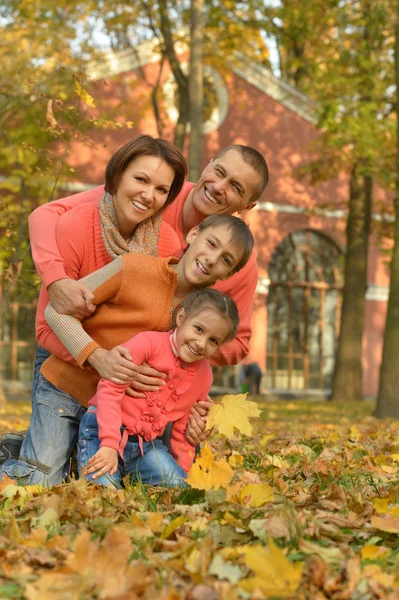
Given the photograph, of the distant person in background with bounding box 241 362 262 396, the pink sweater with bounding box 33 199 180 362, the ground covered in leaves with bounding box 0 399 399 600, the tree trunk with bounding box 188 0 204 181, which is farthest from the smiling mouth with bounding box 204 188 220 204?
the distant person in background with bounding box 241 362 262 396

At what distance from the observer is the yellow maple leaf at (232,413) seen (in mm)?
4273

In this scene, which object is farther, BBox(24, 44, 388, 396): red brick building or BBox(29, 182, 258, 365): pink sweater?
BBox(24, 44, 388, 396): red brick building

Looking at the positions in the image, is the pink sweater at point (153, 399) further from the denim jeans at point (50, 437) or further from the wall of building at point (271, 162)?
the wall of building at point (271, 162)

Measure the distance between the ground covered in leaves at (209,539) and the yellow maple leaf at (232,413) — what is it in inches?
10.5

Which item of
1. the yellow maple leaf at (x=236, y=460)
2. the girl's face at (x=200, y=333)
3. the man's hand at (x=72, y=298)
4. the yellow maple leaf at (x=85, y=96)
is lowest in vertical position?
the yellow maple leaf at (x=236, y=460)

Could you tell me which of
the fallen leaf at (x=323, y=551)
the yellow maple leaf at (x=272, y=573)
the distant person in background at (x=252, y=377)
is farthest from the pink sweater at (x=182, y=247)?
the distant person in background at (x=252, y=377)

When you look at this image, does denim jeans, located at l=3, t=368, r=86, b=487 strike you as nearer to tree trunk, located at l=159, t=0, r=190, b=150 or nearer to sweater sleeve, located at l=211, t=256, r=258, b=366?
sweater sleeve, located at l=211, t=256, r=258, b=366

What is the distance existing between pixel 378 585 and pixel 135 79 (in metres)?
20.0

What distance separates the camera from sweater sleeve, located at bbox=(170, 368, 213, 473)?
14.6 feet

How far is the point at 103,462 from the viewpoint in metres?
3.92

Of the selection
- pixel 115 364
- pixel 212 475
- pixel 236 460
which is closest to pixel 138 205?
pixel 115 364

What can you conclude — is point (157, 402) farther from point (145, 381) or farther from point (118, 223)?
point (118, 223)

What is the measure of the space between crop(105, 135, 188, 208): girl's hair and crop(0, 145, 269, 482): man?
27 centimetres

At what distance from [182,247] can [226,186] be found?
0.42m
